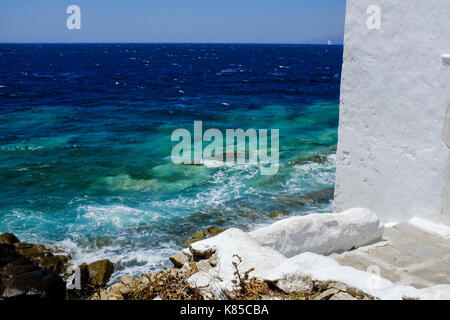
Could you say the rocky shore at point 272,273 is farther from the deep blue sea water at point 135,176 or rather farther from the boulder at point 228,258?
the deep blue sea water at point 135,176

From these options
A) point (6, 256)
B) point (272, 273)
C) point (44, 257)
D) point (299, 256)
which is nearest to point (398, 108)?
point (299, 256)

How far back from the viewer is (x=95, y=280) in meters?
8.55

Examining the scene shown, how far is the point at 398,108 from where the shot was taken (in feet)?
18.8

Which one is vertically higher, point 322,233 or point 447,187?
point 447,187

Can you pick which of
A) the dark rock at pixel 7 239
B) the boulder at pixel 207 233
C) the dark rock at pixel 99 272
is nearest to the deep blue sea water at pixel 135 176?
the dark rock at pixel 99 272

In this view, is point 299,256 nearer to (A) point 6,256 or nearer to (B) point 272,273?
(B) point 272,273

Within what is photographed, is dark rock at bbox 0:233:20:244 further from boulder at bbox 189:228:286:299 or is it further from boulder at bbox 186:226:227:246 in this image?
boulder at bbox 189:228:286:299

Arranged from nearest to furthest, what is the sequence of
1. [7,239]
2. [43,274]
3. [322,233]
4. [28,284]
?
[322,233] → [28,284] → [43,274] → [7,239]

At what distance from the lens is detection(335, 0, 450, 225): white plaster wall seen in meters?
5.38

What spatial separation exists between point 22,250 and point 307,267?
7429mm

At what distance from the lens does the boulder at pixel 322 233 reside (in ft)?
16.2

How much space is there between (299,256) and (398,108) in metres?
2.75

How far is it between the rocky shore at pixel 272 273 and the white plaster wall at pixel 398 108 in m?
0.81
